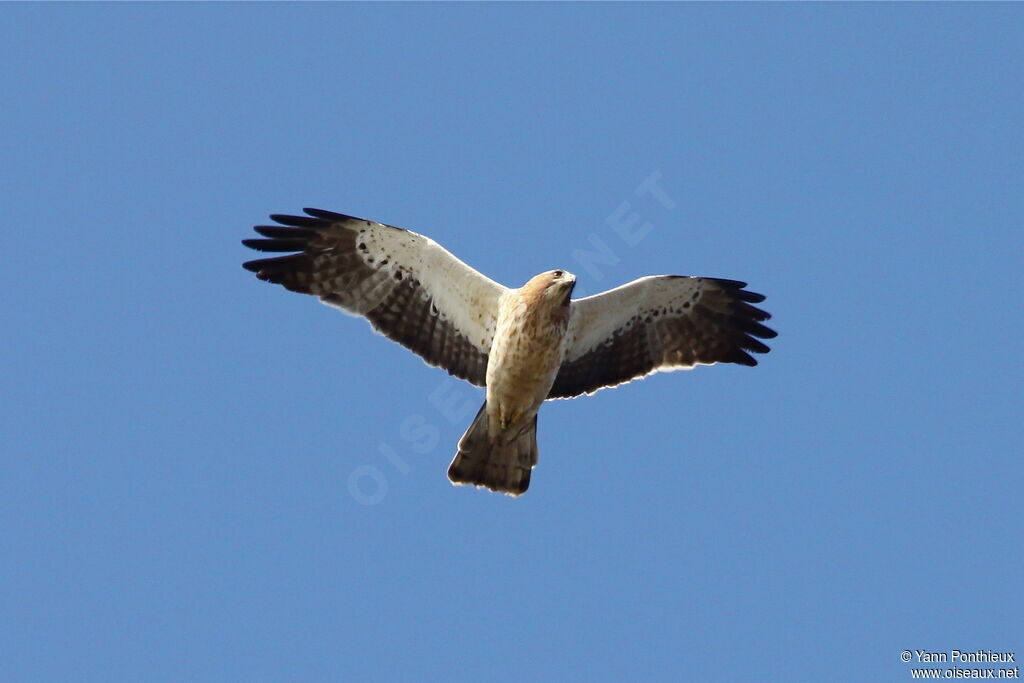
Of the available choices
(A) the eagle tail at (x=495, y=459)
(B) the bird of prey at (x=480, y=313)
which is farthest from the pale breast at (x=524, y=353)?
(A) the eagle tail at (x=495, y=459)

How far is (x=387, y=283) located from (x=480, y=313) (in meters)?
0.91

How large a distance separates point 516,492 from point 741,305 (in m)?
2.82

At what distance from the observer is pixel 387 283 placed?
36.8ft

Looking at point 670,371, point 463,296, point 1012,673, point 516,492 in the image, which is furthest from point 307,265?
point 1012,673

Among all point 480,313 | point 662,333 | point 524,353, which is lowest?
point 524,353

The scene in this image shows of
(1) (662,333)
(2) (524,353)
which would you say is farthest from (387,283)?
(1) (662,333)

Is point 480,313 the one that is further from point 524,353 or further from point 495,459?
point 495,459

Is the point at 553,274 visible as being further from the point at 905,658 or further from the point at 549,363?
the point at 905,658

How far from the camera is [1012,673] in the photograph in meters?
10.5

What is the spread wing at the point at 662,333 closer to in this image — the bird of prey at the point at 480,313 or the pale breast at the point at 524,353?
the bird of prey at the point at 480,313

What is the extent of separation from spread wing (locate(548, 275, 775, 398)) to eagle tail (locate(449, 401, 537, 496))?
1.84 feet

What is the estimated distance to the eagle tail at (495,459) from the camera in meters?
11.2

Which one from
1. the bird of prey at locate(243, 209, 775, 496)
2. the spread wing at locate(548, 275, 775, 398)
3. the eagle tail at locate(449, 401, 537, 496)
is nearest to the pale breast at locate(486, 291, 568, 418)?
the bird of prey at locate(243, 209, 775, 496)

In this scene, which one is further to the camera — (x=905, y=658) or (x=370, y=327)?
(x=370, y=327)
